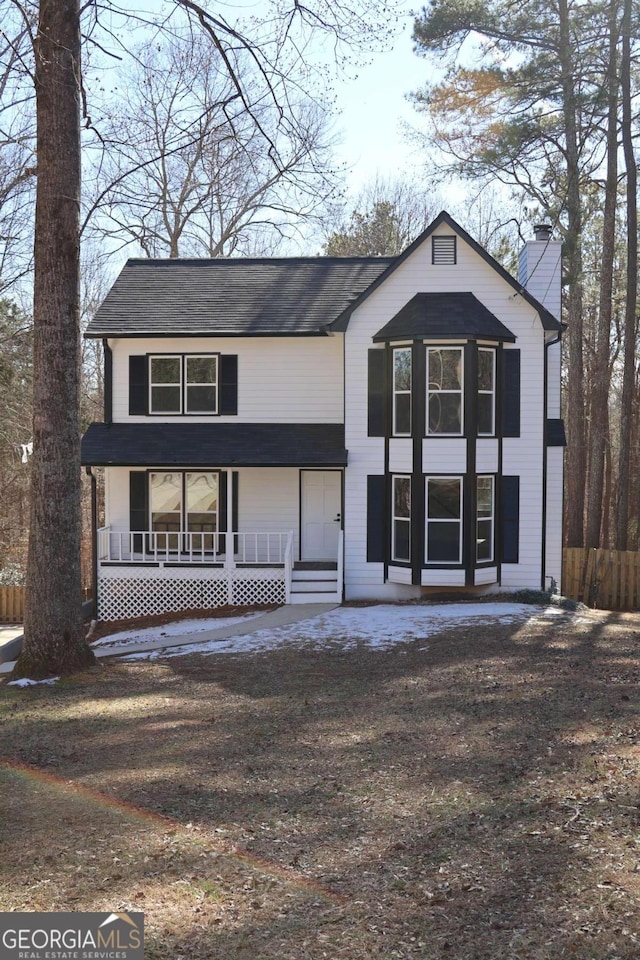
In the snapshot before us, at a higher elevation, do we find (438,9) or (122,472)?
(438,9)

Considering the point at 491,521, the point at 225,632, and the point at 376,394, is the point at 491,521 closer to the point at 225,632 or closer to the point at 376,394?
the point at 376,394

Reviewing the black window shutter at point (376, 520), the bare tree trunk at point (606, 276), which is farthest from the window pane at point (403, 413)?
the bare tree trunk at point (606, 276)

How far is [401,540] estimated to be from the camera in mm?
18219

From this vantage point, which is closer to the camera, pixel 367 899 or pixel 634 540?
pixel 367 899

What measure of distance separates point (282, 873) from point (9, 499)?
26487 millimetres

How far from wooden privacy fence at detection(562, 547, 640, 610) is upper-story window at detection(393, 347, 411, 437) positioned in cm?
708

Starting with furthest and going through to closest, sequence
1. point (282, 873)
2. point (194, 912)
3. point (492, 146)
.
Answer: point (492, 146)
point (282, 873)
point (194, 912)

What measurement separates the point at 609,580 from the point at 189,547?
10495 millimetres

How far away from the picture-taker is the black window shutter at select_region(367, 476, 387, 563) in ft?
60.5

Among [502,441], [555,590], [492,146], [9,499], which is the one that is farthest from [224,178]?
[555,590]

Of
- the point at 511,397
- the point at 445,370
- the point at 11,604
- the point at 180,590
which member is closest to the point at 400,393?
the point at 445,370

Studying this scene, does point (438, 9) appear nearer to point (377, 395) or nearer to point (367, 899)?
point (377, 395)

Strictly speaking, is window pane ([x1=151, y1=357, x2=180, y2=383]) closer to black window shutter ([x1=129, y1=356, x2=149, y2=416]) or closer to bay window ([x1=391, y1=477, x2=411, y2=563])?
black window shutter ([x1=129, y1=356, x2=149, y2=416])

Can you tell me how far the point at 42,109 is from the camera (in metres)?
11.4
